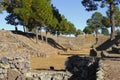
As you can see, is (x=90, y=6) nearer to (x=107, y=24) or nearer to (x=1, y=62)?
(x=107, y=24)

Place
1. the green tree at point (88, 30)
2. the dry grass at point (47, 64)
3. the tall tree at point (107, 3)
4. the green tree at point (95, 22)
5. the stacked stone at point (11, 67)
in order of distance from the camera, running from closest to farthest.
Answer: the stacked stone at point (11, 67) < the dry grass at point (47, 64) < the tall tree at point (107, 3) < the green tree at point (95, 22) < the green tree at point (88, 30)

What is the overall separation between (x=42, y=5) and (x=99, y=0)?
469 inches

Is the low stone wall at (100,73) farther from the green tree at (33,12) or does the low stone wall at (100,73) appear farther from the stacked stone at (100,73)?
the green tree at (33,12)

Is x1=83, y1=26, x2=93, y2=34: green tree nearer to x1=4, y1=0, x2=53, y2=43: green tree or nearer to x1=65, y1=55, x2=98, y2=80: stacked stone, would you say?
x1=4, y1=0, x2=53, y2=43: green tree

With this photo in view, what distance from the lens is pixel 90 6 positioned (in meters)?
46.9

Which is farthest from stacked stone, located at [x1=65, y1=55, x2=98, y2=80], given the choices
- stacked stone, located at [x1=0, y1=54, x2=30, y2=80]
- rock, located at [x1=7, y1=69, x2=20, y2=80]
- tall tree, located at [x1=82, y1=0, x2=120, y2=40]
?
tall tree, located at [x1=82, y1=0, x2=120, y2=40]

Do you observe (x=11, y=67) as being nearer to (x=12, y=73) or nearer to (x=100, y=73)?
(x=12, y=73)

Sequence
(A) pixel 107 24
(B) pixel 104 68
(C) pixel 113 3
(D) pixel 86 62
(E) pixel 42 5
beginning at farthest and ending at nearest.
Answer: (A) pixel 107 24
(E) pixel 42 5
(C) pixel 113 3
(D) pixel 86 62
(B) pixel 104 68

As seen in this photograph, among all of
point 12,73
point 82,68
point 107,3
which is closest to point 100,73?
point 82,68

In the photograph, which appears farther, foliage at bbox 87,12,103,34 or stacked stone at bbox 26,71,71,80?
foliage at bbox 87,12,103,34

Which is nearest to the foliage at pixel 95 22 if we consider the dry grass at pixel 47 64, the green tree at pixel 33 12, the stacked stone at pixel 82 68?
the green tree at pixel 33 12

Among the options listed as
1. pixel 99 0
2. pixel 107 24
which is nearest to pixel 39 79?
pixel 99 0

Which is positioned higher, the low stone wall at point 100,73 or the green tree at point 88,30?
the green tree at point 88,30

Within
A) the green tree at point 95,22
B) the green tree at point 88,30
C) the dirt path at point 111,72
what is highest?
the green tree at point 95,22
